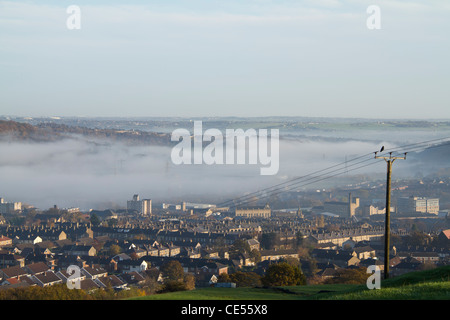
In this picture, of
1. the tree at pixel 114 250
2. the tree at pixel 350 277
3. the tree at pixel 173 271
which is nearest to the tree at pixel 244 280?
the tree at pixel 350 277

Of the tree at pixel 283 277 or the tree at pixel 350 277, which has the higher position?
the tree at pixel 283 277

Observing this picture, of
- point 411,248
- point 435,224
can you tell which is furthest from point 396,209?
point 411,248

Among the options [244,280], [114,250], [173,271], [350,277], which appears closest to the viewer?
[244,280]

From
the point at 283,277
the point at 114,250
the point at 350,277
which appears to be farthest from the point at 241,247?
the point at 283,277

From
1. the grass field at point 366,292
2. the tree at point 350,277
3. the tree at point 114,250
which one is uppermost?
the grass field at point 366,292

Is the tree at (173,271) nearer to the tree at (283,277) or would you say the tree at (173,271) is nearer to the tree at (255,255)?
the tree at (255,255)

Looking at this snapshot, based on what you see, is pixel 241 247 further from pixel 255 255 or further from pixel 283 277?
pixel 283 277

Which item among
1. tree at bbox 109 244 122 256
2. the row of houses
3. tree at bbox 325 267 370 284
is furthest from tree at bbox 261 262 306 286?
tree at bbox 109 244 122 256
